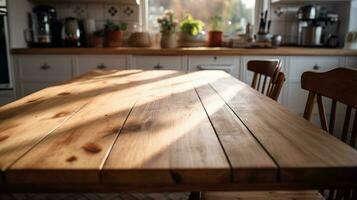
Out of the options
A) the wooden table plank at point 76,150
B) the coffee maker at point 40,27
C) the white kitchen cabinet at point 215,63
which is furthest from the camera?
the coffee maker at point 40,27

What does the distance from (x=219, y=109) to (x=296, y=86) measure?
6.83 feet

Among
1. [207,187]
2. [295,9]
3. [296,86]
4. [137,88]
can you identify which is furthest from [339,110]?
[207,187]

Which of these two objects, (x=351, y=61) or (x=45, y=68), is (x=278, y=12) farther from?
(x=45, y=68)

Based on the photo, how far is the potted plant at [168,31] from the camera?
300cm

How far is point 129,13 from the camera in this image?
3.23 m

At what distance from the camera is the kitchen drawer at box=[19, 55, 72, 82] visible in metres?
2.73

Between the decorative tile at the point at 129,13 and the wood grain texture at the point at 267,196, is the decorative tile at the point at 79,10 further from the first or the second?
the wood grain texture at the point at 267,196

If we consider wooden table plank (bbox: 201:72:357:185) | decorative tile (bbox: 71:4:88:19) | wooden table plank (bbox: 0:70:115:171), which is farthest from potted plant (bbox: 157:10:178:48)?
wooden table plank (bbox: 201:72:357:185)

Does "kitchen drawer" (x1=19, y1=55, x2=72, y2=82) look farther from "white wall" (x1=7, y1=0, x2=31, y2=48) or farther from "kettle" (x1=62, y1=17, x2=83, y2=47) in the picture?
"kettle" (x1=62, y1=17, x2=83, y2=47)

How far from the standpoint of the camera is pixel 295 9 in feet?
10.6

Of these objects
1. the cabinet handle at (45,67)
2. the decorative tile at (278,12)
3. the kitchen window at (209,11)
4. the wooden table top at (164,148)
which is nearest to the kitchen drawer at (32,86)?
→ the cabinet handle at (45,67)

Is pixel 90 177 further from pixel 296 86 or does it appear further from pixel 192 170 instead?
pixel 296 86

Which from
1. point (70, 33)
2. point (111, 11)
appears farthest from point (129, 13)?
point (70, 33)

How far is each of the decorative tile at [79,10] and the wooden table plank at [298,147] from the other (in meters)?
2.60
